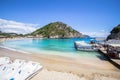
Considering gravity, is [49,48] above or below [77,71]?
above

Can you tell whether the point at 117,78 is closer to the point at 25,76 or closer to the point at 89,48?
the point at 25,76

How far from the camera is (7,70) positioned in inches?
363

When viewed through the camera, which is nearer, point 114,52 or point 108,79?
point 108,79

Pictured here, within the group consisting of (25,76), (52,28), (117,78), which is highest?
(52,28)

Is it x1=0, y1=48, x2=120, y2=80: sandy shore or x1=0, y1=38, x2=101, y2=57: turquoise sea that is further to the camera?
x1=0, y1=38, x2=101, y2=57: turquoise sea

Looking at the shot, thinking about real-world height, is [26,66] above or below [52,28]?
below

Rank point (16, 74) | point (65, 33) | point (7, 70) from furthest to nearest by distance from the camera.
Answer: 1. point (65, 33)
2. point (7, 70)
3. point (16, 74)

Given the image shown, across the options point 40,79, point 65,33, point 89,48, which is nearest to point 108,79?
point 40,79

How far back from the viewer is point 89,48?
30875mm

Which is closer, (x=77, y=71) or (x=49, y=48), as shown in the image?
(x=77, y=71)

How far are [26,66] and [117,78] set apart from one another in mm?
7974

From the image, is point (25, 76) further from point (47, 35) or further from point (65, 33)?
Result: point (65, 33)

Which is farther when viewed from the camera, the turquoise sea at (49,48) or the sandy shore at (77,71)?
the turquoise sea at (49,48)

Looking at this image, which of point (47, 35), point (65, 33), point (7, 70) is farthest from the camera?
point (65, 33)
